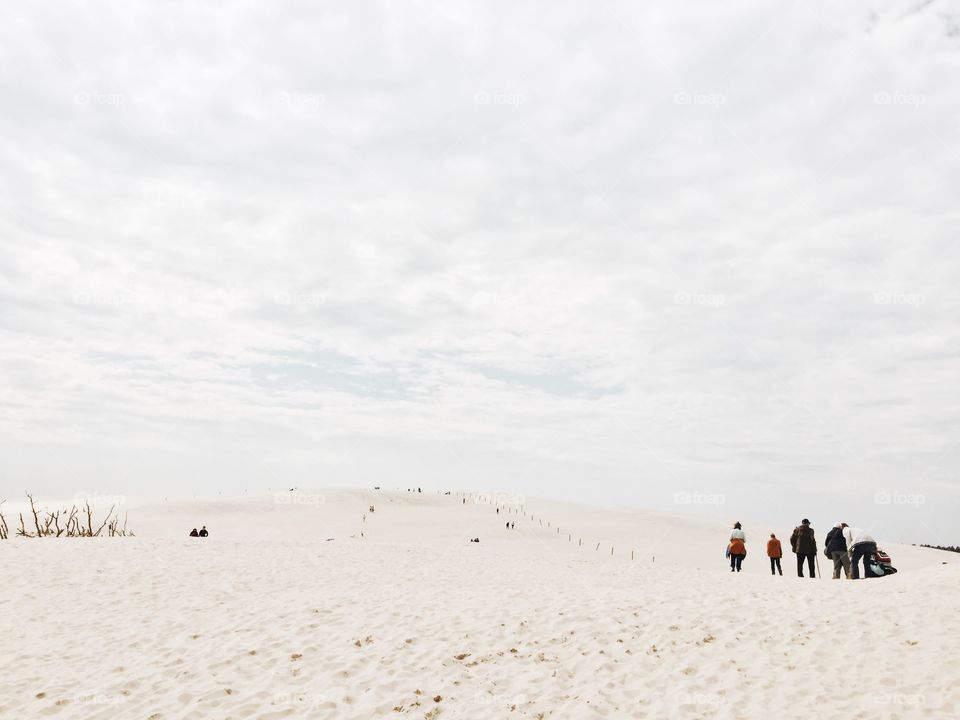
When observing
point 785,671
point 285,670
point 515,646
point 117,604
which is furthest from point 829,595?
point 117,604

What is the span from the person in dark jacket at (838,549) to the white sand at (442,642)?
2415mm

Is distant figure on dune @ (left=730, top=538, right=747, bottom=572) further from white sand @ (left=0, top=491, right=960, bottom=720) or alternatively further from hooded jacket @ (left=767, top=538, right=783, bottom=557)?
white sand @ (left=0, top=491, right=960, bottom=720)

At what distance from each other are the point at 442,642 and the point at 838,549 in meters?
15.9

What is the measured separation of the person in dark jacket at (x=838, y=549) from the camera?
2178cm

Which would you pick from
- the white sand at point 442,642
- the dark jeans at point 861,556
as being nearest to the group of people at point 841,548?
the dark jeans at point 861,556

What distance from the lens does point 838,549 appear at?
72.1 ft

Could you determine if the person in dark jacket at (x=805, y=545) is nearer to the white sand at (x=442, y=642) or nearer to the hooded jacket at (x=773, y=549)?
the hooded jacket at (x=773, y=549)

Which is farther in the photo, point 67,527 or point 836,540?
point 67,527

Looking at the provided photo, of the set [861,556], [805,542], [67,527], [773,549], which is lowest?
[67,527]

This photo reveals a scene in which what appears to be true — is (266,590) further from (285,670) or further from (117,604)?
(285,670)

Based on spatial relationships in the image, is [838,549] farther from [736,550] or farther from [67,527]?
[67,527]

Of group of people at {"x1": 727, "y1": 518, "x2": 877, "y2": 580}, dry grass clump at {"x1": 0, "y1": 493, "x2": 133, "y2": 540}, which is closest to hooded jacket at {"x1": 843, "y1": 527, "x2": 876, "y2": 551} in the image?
group of people at {"x1": 727, "y1": 518, "x2": 877, "y2": 580}

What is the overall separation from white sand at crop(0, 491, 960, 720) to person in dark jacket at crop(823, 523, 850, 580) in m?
2.41

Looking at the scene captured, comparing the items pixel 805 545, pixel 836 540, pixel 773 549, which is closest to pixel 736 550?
pixel 773 549
